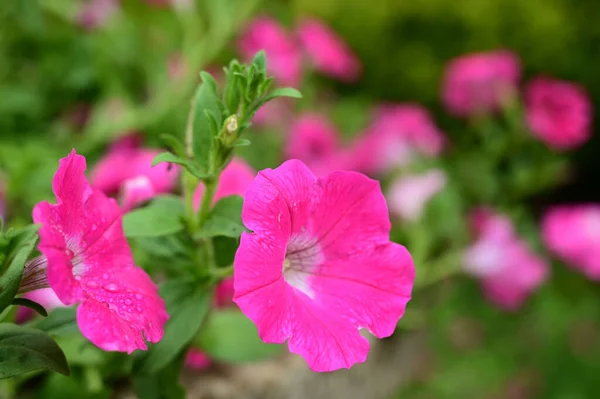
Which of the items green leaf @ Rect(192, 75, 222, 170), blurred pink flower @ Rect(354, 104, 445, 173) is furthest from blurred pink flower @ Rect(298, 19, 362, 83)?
green leaf @ Rect(192, 75, 222, 170)

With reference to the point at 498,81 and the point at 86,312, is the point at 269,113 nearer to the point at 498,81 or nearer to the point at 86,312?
the point at 498,81

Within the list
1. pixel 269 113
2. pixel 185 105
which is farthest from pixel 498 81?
pixel 185 105

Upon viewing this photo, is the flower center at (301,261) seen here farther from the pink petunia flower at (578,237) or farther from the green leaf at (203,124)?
the pink petunia flower at (578,237)

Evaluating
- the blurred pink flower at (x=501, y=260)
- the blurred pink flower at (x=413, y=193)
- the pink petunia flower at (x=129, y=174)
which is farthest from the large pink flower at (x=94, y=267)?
the blurred pink flower at (x=501, y=260)

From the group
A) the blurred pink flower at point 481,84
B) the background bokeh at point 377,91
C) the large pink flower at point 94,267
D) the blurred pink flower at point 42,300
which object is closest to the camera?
the large pink flower at point 94,267

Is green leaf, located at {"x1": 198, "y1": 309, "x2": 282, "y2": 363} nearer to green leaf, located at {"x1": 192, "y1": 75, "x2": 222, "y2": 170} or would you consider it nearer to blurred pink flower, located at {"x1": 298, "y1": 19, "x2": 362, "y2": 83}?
A: green leaf, located at {"x1": 192, "y1": 75, "x2": 222, "y2": 170}

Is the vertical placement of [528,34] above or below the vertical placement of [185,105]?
below

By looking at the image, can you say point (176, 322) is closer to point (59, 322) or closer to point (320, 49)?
point (59, 322)
